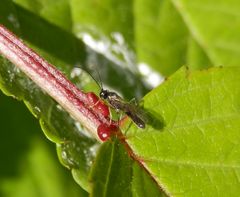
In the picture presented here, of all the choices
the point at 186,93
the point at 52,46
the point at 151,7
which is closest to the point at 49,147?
the point at 52,46

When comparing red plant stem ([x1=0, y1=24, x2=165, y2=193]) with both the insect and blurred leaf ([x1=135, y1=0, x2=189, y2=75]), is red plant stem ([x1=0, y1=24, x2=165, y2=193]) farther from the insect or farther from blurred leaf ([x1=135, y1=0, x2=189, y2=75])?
blurred leaf ([x1=135, y1=0, x2=189, y2=75])

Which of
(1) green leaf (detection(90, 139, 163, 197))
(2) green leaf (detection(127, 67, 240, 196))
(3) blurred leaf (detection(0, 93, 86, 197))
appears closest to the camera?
(1) green leaf (detection(90, 139, 163, 197))

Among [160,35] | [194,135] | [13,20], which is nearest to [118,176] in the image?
[194,135]

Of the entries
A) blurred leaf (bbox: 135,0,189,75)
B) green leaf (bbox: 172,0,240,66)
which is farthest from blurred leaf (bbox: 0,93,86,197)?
green leaf (bbox: 172,0,240,66)

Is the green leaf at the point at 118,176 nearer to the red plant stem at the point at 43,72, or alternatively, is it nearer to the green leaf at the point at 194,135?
the green leaf at the point at 194,135

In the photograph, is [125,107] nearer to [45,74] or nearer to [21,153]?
[45,74]

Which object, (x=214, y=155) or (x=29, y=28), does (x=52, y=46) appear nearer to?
(x=29, y=28)

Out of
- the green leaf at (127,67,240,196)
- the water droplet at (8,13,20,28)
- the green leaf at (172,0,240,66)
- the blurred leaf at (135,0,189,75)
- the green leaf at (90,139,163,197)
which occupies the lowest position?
the green leaf at (90,139,163,197)

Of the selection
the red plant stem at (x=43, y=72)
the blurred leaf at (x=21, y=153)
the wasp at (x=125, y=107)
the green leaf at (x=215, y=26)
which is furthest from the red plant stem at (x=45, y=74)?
the green leaf at (x=215, y=26)
